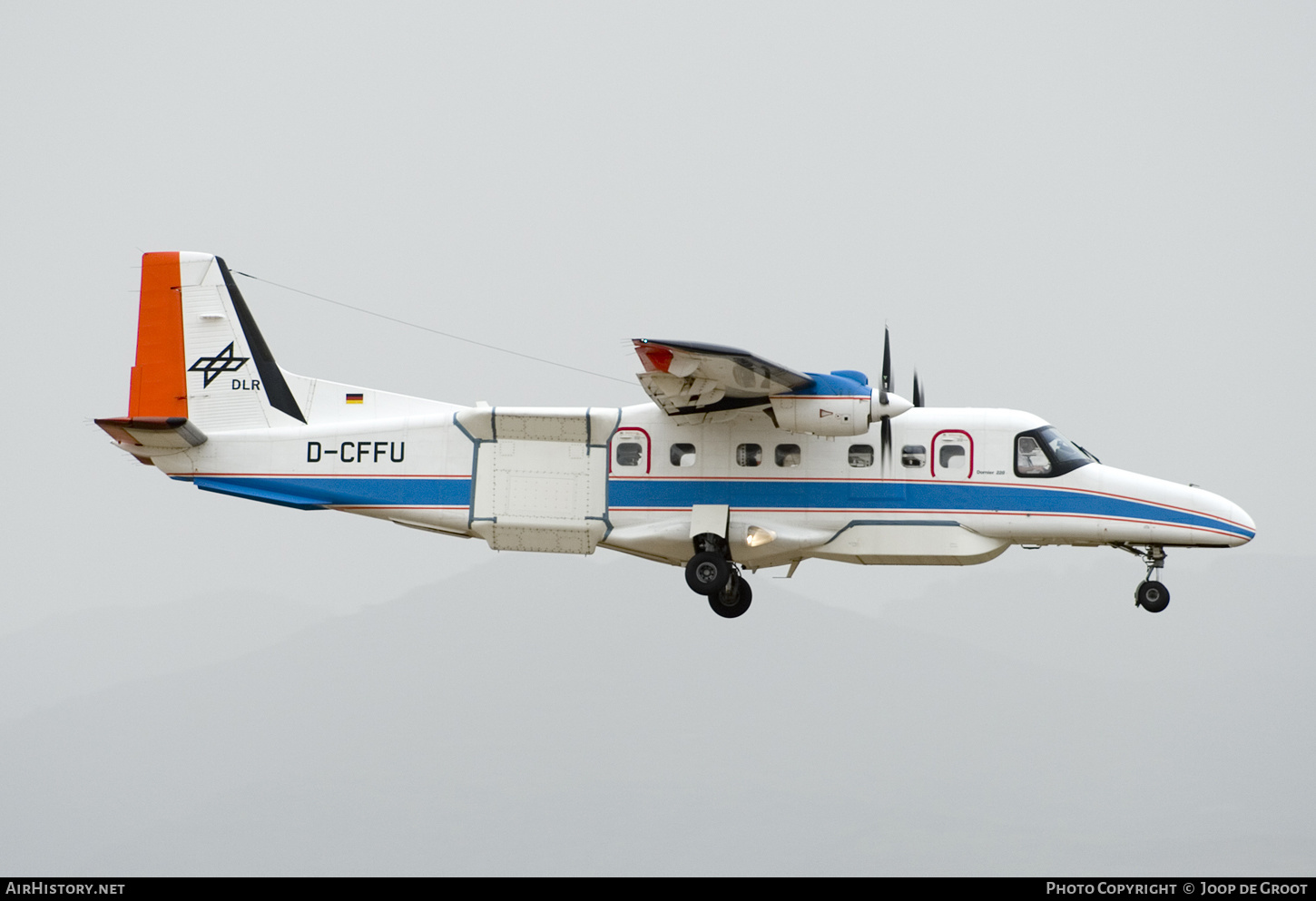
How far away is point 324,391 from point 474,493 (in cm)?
301

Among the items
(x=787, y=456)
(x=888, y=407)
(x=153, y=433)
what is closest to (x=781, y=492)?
(x=787, y=456)

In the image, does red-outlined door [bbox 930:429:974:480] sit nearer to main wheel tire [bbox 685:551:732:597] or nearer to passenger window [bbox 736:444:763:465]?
passenger window [bbox 736:444:763:465]

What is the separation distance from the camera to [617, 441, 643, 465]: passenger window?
18.2m

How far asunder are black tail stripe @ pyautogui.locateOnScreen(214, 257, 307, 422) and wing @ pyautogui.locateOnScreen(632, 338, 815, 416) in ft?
19.0

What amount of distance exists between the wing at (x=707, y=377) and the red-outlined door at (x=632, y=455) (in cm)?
63

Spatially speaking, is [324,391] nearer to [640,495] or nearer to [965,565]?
[640,495]

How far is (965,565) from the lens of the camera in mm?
17672

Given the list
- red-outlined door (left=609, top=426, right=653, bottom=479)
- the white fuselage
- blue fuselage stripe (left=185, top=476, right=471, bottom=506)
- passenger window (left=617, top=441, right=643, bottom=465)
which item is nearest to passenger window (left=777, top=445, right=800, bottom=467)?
the white fuselage

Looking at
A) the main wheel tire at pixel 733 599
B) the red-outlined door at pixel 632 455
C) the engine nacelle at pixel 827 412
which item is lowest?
the main wheel tire at pixel 733 599

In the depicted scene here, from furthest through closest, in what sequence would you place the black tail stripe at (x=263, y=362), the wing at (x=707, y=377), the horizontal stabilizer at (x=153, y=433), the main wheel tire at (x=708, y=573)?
the black tail stripe at (x=263, y=362)
the horizontal stabilizer at (x=153, y=433)
the main wheel tire at (x=708, y=573)
the wing at (x=707, y=377)

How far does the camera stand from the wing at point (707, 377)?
16.0 m

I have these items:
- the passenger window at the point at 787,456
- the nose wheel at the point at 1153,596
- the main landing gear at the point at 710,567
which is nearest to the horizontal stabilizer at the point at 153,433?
the main landing gear at the point at 710,567

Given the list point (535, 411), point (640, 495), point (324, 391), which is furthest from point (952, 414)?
point (324, 391)

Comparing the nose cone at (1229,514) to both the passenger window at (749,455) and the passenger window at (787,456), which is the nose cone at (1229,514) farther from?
the passenger window at (749,455)
